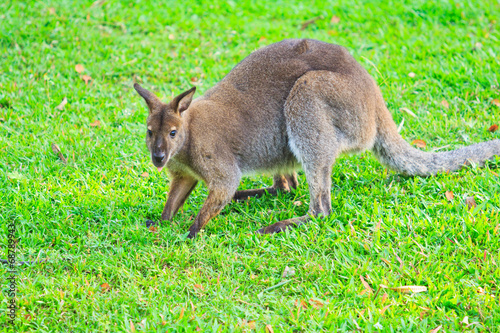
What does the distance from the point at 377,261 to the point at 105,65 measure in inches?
175

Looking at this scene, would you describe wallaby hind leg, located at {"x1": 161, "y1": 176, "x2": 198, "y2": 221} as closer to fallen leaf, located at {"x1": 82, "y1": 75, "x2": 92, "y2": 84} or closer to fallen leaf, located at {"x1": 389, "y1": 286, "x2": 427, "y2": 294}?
fallen leaf, located at {"x1": 389, "y1": 286, "x2": 427, "y2": 294}

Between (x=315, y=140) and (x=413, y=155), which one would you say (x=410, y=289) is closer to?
(x=315, y=140)

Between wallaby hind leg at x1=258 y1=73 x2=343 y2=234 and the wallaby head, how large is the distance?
0.87 metres

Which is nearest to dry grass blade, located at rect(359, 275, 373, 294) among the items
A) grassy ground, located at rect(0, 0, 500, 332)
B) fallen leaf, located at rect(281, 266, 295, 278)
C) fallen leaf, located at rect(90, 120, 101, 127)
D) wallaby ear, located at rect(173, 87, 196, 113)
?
grassy ground, located at rect(0, 0, 500, 332)

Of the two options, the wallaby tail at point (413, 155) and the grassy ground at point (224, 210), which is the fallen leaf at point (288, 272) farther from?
the wallaby tail at point (413, 155)

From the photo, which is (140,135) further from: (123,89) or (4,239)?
(4,239)

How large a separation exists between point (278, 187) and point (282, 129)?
0.63 meters

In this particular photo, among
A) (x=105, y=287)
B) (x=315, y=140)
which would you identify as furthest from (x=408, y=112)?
(x=105, y=287)

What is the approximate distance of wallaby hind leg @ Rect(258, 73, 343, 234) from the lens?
165 inches

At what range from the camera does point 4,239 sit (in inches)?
152

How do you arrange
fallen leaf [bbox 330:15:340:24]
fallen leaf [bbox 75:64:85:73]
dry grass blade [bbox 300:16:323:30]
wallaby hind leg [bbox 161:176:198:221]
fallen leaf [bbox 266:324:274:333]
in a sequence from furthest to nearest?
fallen leaf [bbox 330:15:340:24] < dry grass blade [bbox 300:16:323:30] < fallen leaf [bbox 75:64:85:73] < wallaby hind leg [bbox 161:176:198:221] < fallen leaf [bbox 266:324:274:333]

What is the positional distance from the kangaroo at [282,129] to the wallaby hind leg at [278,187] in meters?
0.06

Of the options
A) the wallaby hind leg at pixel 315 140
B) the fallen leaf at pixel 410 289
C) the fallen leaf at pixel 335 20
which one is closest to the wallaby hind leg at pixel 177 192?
the wallaby hind leg at pixel 315 140

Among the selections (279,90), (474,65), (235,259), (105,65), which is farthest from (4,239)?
(474,65)
